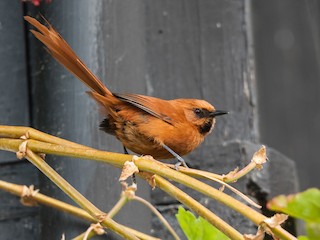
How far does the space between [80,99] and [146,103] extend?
22 cm

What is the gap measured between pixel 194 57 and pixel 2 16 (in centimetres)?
68

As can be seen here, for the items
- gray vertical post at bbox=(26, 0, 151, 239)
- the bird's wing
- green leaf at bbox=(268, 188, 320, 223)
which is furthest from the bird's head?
green leaf at bbox=(268, 188, 320, 223)

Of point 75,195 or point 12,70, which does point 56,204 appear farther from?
point 12,70

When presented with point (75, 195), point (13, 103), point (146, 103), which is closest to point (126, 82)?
point (146, 103)

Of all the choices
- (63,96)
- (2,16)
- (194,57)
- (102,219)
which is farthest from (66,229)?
(194,57)

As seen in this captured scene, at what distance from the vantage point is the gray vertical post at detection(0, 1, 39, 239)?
7.47 feet

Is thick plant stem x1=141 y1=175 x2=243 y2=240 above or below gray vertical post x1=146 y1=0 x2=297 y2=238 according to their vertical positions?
below

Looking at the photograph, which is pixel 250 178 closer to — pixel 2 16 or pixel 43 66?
pixel 43 66

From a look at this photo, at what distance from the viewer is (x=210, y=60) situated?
2684mm

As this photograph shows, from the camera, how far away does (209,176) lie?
150cm

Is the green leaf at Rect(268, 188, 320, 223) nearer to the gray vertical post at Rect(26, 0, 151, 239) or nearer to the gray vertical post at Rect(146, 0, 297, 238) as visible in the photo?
the gray vertical post at Rect(26, 0, 151, 239)

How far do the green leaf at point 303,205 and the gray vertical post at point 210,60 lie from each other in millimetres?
1588

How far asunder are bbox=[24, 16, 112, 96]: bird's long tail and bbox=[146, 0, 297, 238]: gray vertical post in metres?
0.62

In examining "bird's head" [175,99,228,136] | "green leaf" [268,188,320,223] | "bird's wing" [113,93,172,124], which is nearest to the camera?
"green leaf" [268,188,320,223]
